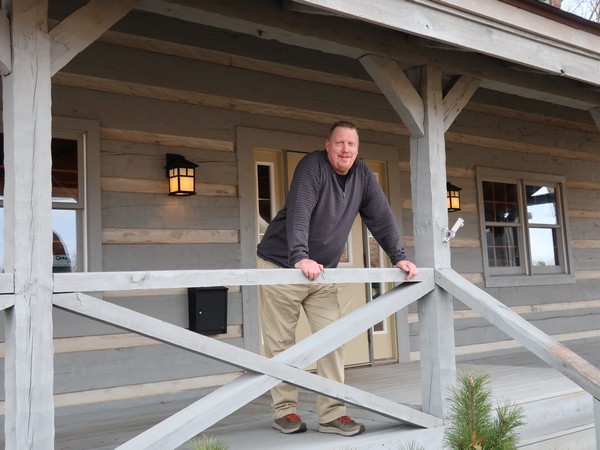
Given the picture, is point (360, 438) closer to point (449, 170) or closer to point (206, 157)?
point (206, 157)

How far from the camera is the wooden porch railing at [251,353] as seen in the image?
304 centimetres

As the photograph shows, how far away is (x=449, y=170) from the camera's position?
7270mm

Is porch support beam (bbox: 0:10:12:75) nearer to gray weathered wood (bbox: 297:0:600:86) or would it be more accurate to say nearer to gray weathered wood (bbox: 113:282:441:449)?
gray weathered wood (bbox: 297:0:600:86)

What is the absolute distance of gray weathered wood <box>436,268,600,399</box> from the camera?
11.0 feet

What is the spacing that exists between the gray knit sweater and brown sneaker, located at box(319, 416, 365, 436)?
81 cm

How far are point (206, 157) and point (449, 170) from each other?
2.77 meters

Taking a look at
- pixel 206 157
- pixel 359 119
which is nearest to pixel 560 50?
pixel 359 119

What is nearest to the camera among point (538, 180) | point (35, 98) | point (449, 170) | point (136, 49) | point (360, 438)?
point (35, 98)

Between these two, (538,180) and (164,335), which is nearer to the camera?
(164,335)

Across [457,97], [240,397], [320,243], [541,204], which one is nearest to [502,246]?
[541,204]

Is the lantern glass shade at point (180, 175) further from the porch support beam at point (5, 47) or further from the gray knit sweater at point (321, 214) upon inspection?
the porch support beam at point (5, 47)

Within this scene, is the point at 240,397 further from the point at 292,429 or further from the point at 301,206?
the point at 301,206

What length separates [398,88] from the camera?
4.37m

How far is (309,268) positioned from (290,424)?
2.90 ft
